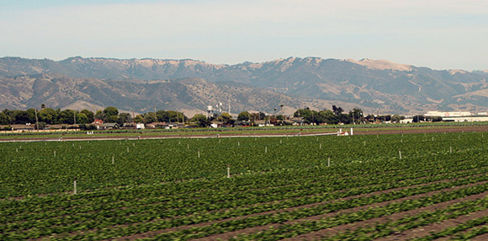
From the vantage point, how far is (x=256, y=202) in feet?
101

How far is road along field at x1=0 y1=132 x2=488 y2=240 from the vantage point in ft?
78.1

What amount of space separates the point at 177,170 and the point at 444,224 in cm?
3014

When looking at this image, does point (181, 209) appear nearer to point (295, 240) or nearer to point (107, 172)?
point (295, 240)

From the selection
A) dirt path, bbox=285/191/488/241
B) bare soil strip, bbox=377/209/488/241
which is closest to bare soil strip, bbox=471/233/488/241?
bare soil strip, bbox=377/209/488/241

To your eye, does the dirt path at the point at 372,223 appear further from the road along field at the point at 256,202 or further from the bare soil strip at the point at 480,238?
the bare soil strip at the point at 480,238

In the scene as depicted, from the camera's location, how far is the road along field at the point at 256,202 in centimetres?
2380

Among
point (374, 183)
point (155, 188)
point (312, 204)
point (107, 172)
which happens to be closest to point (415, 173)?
point (374, 183)

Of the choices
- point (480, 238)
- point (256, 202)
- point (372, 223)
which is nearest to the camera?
point (480, 238)

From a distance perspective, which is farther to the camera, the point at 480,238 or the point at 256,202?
the point at 256,202

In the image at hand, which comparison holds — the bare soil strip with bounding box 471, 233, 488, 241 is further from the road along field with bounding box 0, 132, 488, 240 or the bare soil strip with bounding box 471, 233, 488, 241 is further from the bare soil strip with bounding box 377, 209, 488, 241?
the bare soil strip with bounding box 377, 209, 488, 241

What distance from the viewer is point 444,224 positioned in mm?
23875

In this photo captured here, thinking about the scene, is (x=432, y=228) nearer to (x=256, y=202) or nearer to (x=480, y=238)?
(x=480, y=238)

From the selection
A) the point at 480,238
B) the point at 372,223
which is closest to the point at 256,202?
the point at 372,223

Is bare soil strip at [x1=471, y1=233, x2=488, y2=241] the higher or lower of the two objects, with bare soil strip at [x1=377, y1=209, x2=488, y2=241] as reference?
lower
